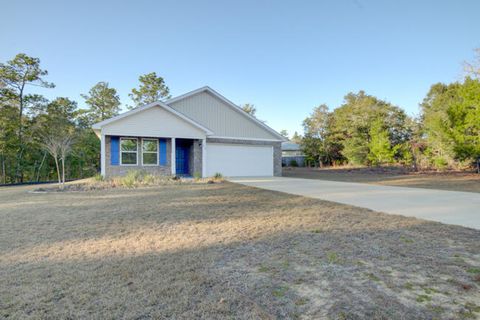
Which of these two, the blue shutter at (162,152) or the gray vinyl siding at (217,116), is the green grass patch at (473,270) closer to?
the blue shutter at (162,152)

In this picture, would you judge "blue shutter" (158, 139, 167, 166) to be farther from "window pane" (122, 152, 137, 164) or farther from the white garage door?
the white garage door

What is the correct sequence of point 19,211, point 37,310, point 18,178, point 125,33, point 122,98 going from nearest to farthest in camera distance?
1. point 37,310
2. point 19,211
3. point 125,33
4. point 18,178
5. point 122,98

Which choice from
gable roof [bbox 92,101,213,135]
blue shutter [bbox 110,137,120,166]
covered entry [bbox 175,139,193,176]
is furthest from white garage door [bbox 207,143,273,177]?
blue shutter [bbox 110,137,120,166]

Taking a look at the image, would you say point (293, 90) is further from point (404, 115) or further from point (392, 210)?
point (392, 210)

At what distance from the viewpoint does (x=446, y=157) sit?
58.7 feet

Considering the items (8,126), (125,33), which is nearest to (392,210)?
(125,33)

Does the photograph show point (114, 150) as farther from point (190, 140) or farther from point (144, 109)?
point (190, 140)

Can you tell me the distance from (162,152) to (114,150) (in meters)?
2.42

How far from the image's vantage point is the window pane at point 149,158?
541 inches

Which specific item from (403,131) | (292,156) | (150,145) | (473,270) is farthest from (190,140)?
(292,156)

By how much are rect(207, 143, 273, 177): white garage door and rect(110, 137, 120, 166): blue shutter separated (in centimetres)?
508

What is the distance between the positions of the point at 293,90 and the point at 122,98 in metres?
20.4

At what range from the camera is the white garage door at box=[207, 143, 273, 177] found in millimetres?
15594

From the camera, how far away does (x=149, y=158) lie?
45.5 ft
